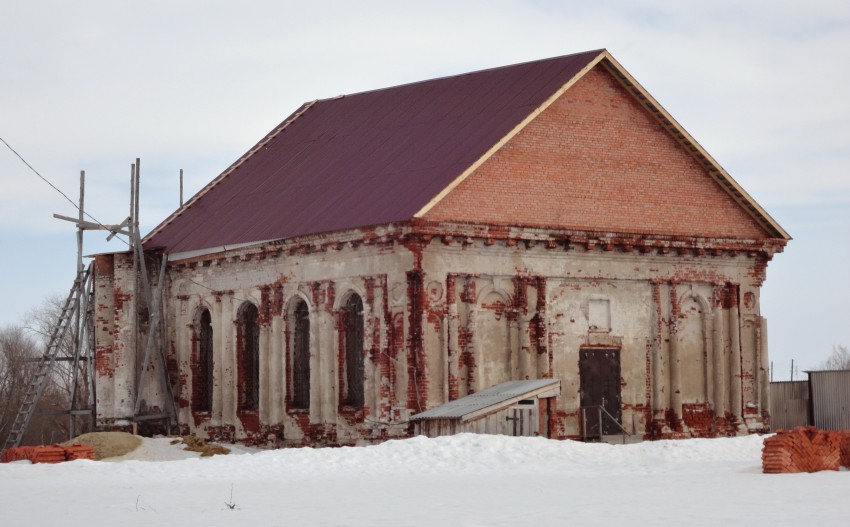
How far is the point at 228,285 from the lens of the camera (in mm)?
44281

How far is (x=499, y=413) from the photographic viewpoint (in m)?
35.9

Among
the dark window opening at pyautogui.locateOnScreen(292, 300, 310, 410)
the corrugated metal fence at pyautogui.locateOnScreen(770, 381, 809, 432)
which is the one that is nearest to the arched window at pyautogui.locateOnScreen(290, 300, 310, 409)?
the dark window opening at pyautogui.locateOnScreen(292, 300, 310, 410)

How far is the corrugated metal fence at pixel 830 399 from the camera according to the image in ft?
144

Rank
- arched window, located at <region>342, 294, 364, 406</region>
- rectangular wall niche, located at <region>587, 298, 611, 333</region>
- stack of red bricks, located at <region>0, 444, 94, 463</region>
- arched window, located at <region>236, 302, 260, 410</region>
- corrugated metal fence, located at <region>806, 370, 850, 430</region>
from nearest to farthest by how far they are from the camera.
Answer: stack of red bricks, located at <region>0, 444, 94, 463</region> → arched window, located at <region>342, 294, 364, 406</region> → rectangular wall niche, located at <region>587, 298, 611, 333</region> → corrugated metal fence, located at <region>806, 370, 850, 430</region> → arched window, located at <region>236, 302, 260, 410</region>

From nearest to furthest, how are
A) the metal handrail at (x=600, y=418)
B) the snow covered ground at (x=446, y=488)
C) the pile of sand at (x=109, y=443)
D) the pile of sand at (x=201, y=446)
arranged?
the snow covered ground at (x=446, y=488)
the pile of sand at (x=109, y=443)
the metal handrail at (x=600, y=418)
the pile of sand at (x=201, y=446)

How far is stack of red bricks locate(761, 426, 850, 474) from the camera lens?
99.1 feet

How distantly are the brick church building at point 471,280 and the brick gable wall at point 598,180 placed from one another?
0.15 ft

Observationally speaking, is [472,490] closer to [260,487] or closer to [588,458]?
[260,487]

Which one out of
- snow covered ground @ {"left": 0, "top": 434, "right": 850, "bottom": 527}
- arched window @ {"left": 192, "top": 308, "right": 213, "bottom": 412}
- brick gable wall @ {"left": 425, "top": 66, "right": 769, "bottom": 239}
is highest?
brick gable wall @ {"left": 425, "top": 66, "right": 769, "bottom": 239}

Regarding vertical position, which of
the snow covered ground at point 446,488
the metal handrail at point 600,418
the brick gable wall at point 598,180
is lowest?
the snow covered ground at point 446,488

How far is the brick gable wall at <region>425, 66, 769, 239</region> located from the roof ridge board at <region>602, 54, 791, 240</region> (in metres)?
0.16

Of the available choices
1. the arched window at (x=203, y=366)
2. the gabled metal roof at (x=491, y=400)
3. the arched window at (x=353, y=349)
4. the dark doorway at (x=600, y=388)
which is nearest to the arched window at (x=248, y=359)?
the arched window at (x=203, y=366)

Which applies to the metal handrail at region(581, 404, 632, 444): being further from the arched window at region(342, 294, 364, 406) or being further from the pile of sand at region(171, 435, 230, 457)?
the pile of sand at region(171, 435, 230, 457)

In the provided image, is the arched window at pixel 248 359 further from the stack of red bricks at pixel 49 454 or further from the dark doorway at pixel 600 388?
the dark doorway at pixel 600 388
